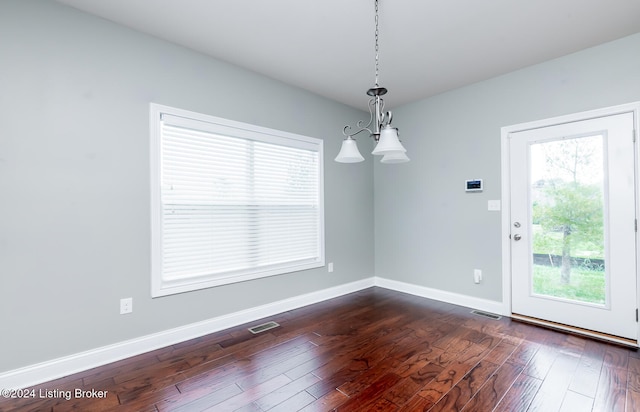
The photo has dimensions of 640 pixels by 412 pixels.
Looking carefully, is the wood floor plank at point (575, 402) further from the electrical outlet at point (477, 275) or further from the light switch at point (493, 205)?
the light switch at point (493, 205)

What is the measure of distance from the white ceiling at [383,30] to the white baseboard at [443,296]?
2709 millimetres

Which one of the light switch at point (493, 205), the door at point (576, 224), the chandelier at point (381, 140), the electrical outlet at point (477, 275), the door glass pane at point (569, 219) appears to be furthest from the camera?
the electrical outlet at point (477, 275)

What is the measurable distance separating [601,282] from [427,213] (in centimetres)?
189

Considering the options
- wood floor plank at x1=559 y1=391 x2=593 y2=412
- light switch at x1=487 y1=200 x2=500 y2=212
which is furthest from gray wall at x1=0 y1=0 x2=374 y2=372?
light switch at x1=487 y1=200 x2=500 y2=212

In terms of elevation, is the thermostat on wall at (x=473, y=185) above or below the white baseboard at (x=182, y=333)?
above

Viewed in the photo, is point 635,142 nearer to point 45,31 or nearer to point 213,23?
point 213,23

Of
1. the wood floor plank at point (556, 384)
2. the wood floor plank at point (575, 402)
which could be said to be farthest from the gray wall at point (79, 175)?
the wood floor plank at point (575, 402)

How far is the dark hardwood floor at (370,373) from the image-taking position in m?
1.88

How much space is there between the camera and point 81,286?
2307 mm

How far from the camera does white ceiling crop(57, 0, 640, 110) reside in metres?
2.29

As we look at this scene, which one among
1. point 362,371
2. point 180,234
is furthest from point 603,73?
point 180,234

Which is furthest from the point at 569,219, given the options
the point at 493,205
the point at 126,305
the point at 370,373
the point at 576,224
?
the point at 126,305

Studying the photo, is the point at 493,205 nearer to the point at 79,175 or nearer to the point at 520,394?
the point at 520,394

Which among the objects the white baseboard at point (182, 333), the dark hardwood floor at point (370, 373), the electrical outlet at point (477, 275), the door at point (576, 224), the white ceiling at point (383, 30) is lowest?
the dark hardwood floor at point (370, 373)
